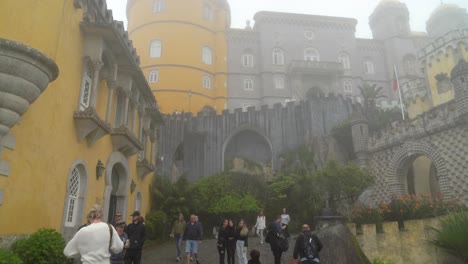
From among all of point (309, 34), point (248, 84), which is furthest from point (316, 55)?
point (248, 84)

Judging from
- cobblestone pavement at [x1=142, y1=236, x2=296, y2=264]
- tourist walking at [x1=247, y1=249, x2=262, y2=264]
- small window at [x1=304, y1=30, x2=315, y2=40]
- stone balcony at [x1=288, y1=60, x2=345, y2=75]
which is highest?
small window at [x1=304, y1=30, x2=315, y2=40]

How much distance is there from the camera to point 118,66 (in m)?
12.9

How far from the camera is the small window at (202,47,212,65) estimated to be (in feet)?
128

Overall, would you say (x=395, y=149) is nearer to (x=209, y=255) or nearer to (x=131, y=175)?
(x=209, y=255)

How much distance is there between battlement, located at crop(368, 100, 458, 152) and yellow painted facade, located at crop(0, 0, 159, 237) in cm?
1570

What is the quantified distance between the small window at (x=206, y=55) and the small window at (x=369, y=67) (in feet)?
58.1

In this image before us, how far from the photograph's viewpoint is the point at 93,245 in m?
4.18

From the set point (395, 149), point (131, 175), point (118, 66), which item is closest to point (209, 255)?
point (131, 175)

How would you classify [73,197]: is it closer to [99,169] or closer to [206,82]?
[99,169]

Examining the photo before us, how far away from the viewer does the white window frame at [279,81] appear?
3932 centimetres

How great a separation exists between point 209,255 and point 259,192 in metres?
9.87

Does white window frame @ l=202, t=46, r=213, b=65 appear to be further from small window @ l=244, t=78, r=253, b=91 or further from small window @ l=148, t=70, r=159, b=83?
small window @ l=148, t=70, r=159, b=83

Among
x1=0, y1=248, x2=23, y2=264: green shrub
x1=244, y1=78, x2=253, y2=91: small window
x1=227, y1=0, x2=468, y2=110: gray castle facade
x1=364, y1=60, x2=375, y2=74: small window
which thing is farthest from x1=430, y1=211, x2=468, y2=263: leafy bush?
x1=364, y1=60, x2=375, y2=74: small window

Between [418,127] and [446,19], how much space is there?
23790 millimetres
